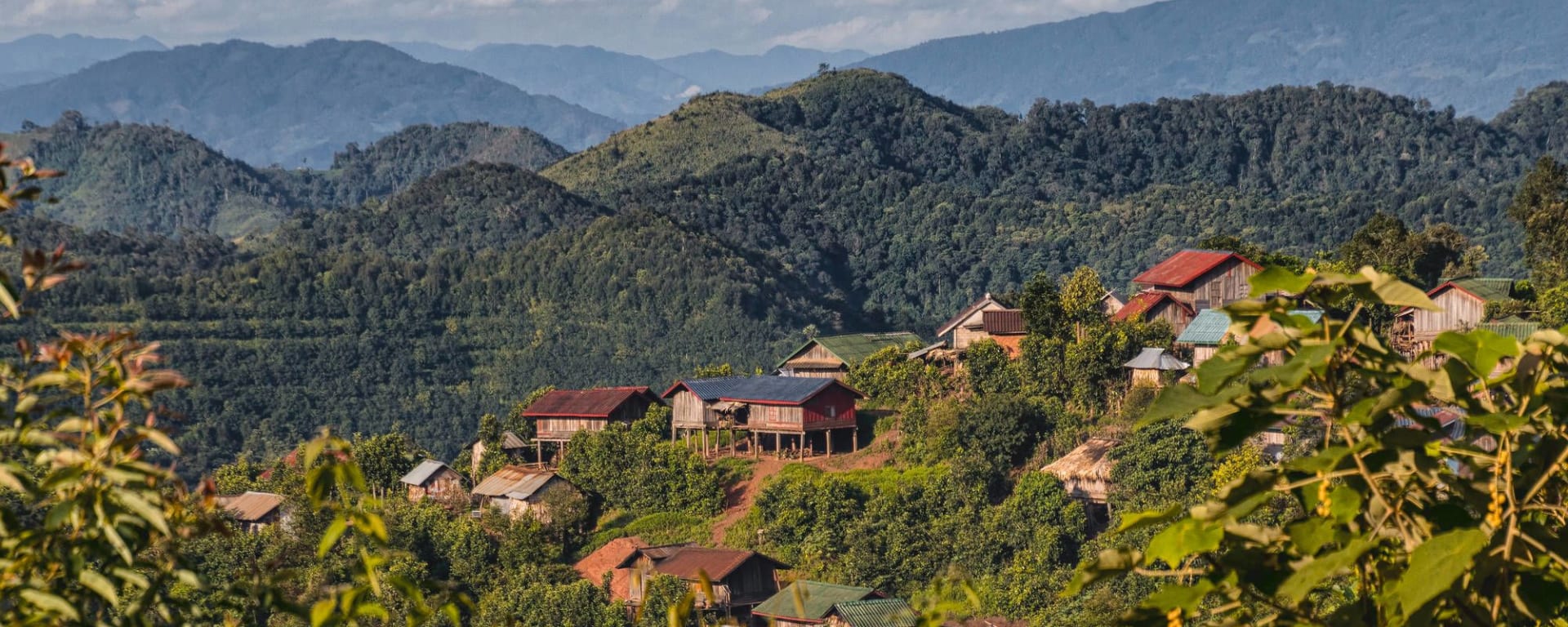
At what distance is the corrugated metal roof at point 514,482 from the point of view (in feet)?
122

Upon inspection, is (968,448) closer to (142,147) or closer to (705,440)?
(705,440)

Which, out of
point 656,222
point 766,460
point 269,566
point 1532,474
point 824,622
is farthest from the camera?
point 656,222

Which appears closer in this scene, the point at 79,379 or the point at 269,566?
Answer: the point at 79,379

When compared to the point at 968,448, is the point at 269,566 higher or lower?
higher

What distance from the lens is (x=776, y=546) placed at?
3275 centimetres

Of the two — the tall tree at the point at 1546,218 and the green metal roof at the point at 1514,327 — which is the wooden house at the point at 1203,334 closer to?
the green metal roof at the point at 1514,327

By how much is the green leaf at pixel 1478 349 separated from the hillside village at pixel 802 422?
2413 cm

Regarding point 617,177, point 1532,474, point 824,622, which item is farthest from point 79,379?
point 617,177

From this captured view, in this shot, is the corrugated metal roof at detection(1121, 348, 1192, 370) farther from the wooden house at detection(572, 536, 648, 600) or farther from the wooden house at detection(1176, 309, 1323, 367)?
the wooden house at detection(572, 536, 648, 600)

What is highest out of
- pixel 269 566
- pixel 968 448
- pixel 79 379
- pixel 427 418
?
Result: pixel 79 379

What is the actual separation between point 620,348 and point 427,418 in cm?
855

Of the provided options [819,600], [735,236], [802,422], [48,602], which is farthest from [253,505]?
[735,236]

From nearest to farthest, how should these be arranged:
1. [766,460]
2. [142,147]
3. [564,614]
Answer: [564,614] < [766,460] < [142,147]

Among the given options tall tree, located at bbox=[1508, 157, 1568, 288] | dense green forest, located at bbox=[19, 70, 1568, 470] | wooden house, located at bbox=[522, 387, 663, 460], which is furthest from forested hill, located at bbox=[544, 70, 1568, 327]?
tall tree, located at bbox=[1508, 157, 1568, 288]
